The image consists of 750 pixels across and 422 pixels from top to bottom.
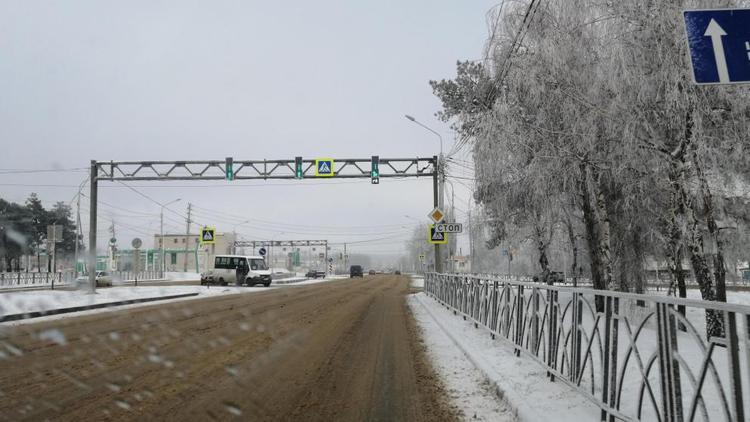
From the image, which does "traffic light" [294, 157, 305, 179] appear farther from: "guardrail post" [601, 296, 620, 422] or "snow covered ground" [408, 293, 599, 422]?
"guardrail post" [601, 296, 620, 422]

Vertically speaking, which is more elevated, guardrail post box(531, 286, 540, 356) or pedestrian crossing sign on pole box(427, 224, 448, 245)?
pedestrian crossing sign on pole box(427, 224, 448, 245)

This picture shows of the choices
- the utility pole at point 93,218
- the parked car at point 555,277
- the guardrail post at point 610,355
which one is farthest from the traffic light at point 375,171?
the guardrail post at point 610,355

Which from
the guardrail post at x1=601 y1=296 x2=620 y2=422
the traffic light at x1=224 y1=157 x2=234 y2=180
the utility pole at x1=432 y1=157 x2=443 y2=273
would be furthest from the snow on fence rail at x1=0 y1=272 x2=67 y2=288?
the guardrail post at x1=601 y1=296 x2=620 y2=422

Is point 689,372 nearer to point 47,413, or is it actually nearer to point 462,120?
point 47,413

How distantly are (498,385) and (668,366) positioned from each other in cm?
269

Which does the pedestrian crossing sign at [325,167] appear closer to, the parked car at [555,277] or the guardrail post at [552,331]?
the parked car at [555,277]

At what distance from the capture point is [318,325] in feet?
43.0

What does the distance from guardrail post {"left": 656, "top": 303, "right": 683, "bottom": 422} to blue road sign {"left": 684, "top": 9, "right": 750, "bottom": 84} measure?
7.26 feet

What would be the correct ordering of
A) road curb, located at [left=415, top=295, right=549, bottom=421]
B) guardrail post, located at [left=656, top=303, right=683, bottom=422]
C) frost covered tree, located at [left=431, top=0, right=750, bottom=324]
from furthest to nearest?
1. frost covered tree, located at [left=431, top=0, right=750, bottom=324]
2. road curb, located at [left=415, top=295, right=549, bottom=421]
3. guardrail post, located at [left=656, top=303, right=683, bottom=422]

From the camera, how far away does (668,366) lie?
12.0ft

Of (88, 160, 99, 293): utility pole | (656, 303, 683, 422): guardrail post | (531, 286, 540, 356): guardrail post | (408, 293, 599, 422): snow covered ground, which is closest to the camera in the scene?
(656, 303, 683, 422): guardrail post

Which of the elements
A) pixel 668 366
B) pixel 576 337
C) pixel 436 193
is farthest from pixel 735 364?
pixel 436 193

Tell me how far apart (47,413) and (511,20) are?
1393 cm

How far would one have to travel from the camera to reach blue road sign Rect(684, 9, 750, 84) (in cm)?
454
